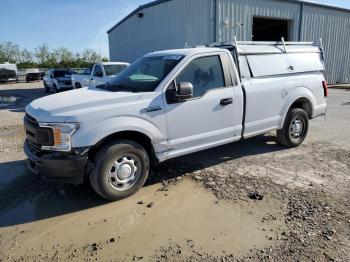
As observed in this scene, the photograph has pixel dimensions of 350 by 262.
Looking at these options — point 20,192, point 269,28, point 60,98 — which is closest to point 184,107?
point 60,98

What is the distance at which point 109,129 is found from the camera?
425 cm

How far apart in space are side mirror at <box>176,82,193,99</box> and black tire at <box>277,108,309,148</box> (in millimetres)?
2636

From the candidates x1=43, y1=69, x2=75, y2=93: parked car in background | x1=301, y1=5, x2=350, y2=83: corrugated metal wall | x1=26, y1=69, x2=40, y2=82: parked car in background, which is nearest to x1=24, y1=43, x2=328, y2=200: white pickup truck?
x1=301, y1=5, x2=350, y2=83: corrugated metal wall

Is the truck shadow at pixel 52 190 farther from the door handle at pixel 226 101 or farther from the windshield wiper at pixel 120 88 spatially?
the windshield wiper at pixel 120 88

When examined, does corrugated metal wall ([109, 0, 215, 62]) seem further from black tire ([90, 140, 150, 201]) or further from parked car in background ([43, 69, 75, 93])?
black tire ([90, 140, 150, 201])

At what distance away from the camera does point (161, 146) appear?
4812 mm

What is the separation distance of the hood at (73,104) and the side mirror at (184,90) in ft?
1.80

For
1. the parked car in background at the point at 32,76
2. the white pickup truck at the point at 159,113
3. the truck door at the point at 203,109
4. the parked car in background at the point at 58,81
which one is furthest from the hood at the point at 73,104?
the parked car in background at the point at 32,76

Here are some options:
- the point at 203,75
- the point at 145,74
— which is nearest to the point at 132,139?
the point at 145,74

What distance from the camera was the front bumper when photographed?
4.12 meters

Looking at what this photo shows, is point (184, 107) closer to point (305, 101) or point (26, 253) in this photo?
point (26, 253)

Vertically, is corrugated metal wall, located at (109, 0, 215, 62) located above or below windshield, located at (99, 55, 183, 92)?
above

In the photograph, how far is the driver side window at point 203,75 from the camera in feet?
16.6

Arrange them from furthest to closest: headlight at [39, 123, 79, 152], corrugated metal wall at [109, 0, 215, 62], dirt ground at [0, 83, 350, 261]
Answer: corrugated metal wall at [109, 0, 215, 62], headlight at [39, 123, 79, 152], dirt ground at [0, 83, 350, 261]
